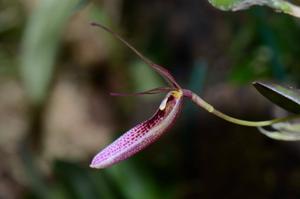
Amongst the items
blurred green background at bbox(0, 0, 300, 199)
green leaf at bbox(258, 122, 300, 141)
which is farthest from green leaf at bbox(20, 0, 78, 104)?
green leaf at bbox(258, 122, 300, 141)

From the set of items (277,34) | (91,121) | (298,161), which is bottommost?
(91,121)

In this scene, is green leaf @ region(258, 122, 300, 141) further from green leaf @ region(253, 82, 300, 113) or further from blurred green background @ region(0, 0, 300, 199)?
blurred green background @ region(0, 0, 300, 199)

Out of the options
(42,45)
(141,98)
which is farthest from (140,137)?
(141,98)

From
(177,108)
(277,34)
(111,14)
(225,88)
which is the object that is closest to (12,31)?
(111,14)

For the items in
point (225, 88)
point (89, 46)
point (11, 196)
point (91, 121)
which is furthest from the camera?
point (89, 46)

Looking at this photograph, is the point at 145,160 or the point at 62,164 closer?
the point at 62,164

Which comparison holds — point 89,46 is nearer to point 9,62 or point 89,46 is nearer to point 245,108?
point 9,62

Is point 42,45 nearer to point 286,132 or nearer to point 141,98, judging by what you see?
point 141,98

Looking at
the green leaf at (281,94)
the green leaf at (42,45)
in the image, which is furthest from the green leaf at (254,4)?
the green leaf at (42,45)
